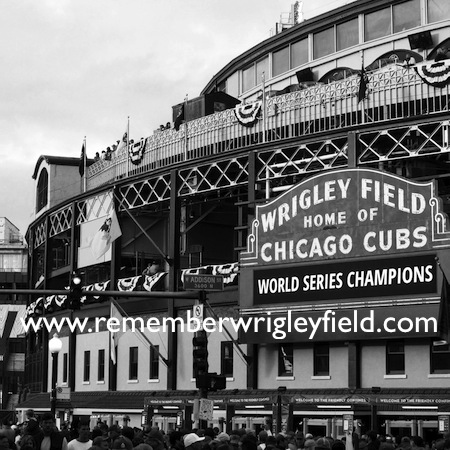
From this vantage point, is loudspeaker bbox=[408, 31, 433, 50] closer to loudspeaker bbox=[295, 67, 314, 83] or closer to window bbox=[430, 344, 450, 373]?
loudspeaker bbox=[295, 67, 314, 83]

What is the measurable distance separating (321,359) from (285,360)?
1757 mm

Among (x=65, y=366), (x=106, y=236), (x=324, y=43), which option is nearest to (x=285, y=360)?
(x=106, y=236)

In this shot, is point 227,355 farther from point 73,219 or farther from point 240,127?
point 73,219

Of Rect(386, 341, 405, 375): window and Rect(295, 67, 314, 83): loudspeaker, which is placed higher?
Rect(295, 67, 314, 83): loudspeaker

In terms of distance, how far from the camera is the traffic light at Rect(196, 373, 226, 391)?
30.4 m

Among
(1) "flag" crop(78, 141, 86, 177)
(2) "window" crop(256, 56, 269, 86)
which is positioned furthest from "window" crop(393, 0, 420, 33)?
(1) "flag" crop(78, 141, 86, 177)

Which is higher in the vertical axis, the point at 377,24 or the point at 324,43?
the point at 377,24

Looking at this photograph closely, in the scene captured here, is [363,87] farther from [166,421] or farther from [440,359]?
[166,421]

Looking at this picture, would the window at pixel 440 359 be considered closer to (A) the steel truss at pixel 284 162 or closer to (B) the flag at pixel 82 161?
(A) the steel truss at pixel 284 162

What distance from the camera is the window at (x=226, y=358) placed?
157 feet

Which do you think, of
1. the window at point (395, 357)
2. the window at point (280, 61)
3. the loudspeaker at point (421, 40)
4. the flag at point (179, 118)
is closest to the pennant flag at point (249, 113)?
the flag at point (179, 118)

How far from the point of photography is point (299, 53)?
57.9 metres

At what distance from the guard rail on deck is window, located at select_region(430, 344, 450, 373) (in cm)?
882

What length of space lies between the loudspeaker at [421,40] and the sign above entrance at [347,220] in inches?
442
